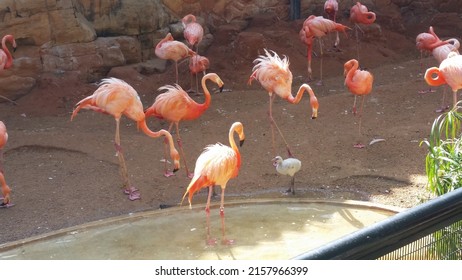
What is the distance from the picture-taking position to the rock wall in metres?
8.62

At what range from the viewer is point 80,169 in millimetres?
6449

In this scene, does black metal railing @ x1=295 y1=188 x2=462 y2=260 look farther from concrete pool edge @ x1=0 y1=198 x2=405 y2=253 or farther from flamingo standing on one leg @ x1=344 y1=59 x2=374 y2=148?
flamingo standing on one leg @ x1=344 y1=59 x2=374 y2=148

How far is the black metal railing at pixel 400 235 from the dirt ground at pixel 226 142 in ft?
9.40

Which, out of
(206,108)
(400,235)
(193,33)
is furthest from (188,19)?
(400,235)

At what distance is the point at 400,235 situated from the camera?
2.09 meters

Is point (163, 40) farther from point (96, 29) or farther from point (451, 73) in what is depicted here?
point (451, 73)

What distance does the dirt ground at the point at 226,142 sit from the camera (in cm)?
580

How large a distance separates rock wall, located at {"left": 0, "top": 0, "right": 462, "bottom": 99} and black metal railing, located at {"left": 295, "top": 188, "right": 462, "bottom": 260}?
7033mm

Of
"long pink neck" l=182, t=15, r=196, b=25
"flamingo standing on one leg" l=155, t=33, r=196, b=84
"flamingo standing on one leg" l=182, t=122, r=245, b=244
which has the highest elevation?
"long pink neck" l=182, t=15, r=196, b=25

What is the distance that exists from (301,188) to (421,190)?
963mm

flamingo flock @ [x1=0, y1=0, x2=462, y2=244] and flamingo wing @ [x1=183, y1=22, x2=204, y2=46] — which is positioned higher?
flamingo wing @ [x1=183, y1=22, x2=204, y2=46]

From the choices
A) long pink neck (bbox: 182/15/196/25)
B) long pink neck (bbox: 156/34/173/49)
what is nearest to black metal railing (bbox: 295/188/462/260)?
long pink neck (bbox: 156/34/173/49)
